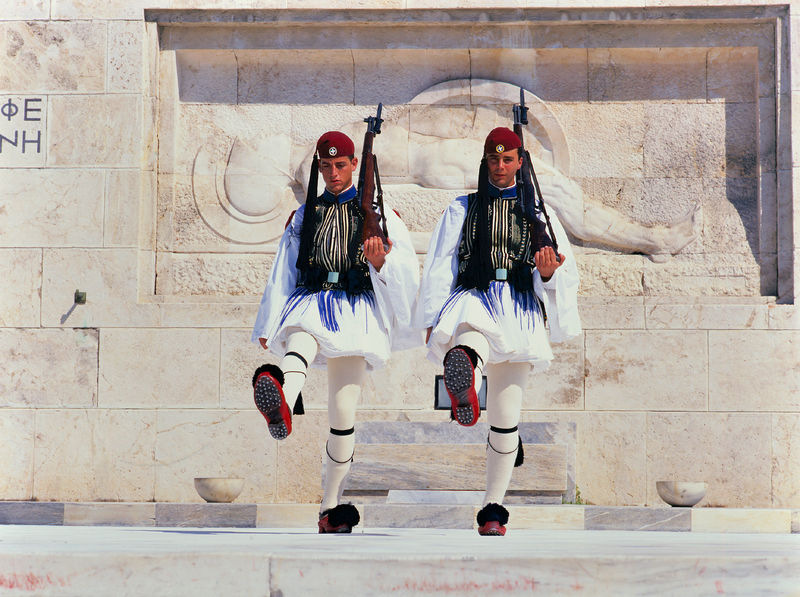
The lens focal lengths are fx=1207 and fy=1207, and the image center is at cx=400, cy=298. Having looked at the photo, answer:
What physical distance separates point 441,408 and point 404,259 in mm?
3814

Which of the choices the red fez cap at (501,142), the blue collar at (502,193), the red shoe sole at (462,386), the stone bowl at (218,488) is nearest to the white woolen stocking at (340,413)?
the red shoe sole at (462,386)

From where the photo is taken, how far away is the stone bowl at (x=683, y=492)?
9.02 meters

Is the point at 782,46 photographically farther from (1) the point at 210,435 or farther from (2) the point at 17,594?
(2) the point at 17,594

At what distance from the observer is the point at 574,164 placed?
1087 cm

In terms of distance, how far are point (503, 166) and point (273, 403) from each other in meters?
1.93

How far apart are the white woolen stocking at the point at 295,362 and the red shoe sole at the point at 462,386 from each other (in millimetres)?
762

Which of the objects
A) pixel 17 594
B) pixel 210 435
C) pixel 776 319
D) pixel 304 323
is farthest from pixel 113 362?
pixel 17 594

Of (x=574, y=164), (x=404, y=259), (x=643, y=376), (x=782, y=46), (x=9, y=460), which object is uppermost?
(x=782, y=46)

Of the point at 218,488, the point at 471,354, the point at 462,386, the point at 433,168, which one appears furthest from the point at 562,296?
the point at 433,168

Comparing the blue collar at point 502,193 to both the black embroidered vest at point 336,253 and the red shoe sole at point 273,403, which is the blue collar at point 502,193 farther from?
the red shoe sole at point 273,403

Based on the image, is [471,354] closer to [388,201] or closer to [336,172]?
[336,172]

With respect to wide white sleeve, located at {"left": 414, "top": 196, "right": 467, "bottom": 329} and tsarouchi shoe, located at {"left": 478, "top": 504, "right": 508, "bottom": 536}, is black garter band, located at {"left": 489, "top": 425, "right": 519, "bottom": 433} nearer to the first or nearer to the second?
tsarouchi shoe, located at {"left": 478, "top": 504, "right": 508, "bottom": 536}

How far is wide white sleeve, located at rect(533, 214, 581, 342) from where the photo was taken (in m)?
6.80

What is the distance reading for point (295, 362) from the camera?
6.32 metres
